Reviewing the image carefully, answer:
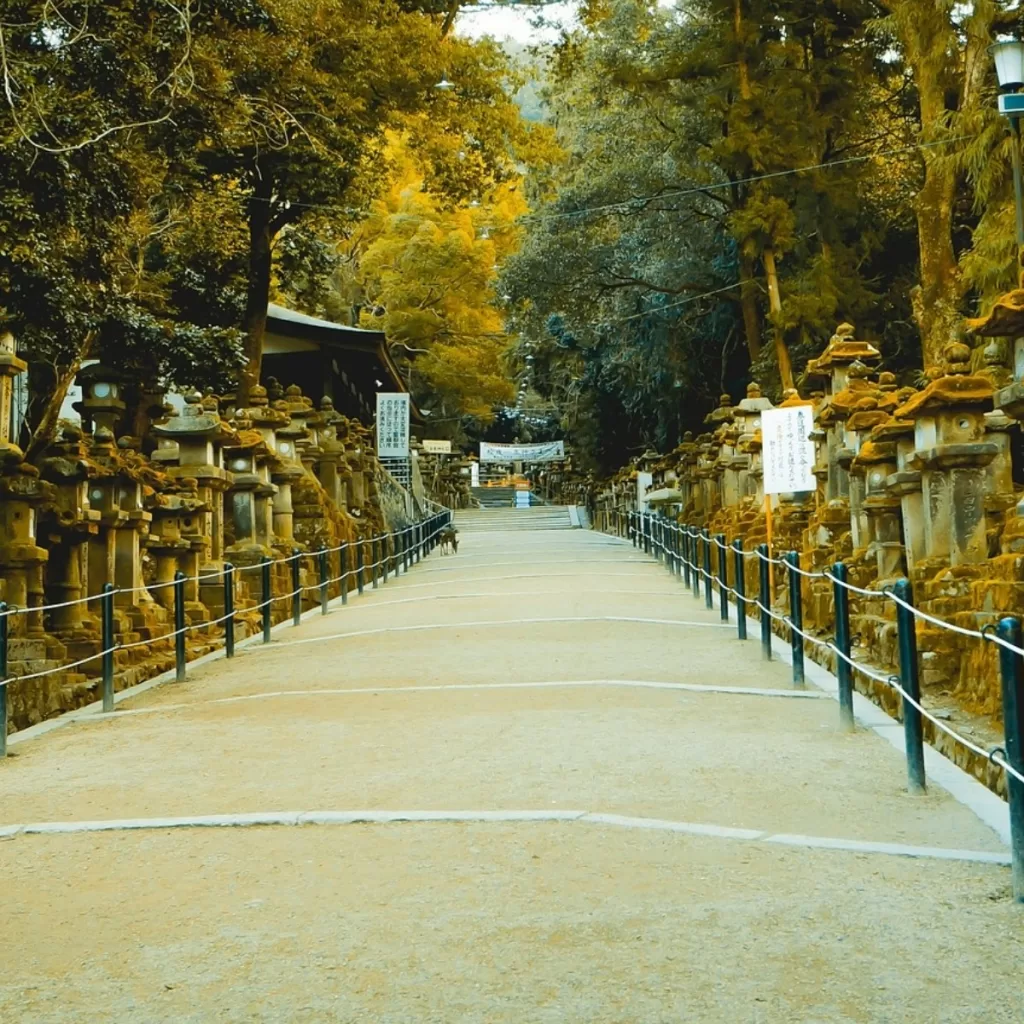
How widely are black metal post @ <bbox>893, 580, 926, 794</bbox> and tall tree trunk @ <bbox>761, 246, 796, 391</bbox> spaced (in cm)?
1874

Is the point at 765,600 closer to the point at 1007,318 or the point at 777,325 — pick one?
Result: the point at 1007,318

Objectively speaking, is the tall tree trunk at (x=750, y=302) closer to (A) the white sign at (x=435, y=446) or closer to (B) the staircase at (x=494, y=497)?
(A) the white sign at (x=435, y=446)

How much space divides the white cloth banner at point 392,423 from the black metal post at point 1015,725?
27207mm

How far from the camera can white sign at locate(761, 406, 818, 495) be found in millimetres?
12531

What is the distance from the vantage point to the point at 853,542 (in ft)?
36.0

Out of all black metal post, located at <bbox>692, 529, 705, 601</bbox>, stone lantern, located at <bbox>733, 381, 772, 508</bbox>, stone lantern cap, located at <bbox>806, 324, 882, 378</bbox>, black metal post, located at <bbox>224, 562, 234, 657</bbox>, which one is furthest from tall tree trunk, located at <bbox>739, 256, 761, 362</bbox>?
black metal post, located at <bbox>224, 562, 234, 657</bbox>

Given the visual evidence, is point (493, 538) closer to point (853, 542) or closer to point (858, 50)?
point (858, 50)

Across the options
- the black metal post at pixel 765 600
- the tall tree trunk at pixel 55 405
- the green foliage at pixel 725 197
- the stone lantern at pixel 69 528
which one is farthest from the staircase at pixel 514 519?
the black metal post at pixel 765 600

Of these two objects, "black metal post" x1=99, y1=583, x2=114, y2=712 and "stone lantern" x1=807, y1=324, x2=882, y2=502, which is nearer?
"black metal post" x1=99, y1=583, x2=114, y2=712

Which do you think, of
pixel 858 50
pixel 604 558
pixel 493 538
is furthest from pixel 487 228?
pixel 604 558

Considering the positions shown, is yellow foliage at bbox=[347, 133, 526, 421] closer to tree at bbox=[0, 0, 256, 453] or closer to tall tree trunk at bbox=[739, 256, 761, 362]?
tall tree trunk at bbox=[739, 256, 761, 362]

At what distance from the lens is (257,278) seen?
858 inches

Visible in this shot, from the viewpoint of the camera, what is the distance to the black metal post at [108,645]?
27.4 feet

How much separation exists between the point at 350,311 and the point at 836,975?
4130 cm
